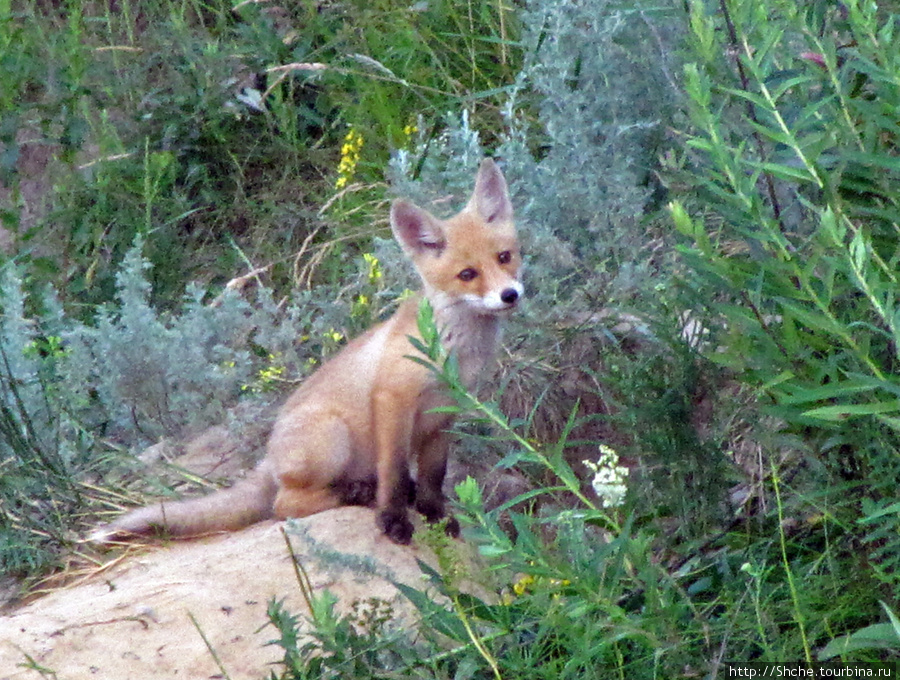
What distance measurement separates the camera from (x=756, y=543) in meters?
2.97

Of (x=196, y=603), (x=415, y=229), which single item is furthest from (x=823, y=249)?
(x=415, y=229)

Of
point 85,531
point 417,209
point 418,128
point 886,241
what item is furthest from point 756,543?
point 418,128

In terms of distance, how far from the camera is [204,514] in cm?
416

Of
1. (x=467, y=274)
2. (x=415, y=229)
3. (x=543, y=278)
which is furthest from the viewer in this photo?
(x=543, y=278)

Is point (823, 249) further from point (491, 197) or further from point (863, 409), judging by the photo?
point (491, 197)

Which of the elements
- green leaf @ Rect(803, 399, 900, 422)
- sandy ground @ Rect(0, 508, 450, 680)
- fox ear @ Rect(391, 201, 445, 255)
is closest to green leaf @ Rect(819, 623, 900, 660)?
green leaf @ Rect(803, 399, 900, 422)

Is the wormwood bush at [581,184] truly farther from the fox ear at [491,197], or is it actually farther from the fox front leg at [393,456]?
the fox front leg at [393,456]

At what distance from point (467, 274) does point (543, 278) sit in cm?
68

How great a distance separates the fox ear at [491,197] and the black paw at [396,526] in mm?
1156

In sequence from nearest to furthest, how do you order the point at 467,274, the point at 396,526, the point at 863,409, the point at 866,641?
the point at 863,409 < the point at 866,641 < the point at 396,526 < the point at 467,274

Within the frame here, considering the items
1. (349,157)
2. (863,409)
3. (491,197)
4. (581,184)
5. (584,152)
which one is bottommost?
(349,157)

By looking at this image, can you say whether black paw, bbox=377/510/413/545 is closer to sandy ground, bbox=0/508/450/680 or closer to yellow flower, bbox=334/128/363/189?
sandy ground, bbox=0/508/450/680

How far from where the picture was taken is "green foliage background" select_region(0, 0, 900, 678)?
2.40 metres

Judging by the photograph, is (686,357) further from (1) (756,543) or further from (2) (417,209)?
(2) (417,209)
